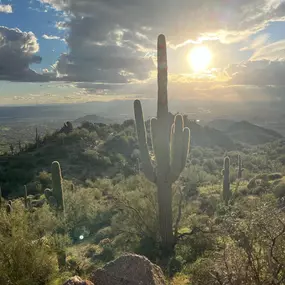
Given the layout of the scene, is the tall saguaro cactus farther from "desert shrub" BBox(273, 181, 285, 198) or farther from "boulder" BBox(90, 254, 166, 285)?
"desert shrub" BBox(273, 181, 285, 198)

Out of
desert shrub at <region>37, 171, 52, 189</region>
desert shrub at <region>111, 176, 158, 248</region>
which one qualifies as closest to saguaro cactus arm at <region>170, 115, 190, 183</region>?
Result: desert shrub at <region>111, 176, 158, 248</region>

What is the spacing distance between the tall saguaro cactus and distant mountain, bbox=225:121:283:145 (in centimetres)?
14192

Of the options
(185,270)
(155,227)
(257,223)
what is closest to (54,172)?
(155,227)

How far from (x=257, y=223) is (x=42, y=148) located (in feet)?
187

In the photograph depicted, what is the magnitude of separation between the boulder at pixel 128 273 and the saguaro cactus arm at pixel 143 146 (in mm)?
7747

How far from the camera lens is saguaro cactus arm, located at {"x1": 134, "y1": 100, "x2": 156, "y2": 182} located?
55.1ft

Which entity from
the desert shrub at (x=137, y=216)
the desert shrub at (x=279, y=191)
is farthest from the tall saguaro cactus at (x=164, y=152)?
the desert shrub at (x=279, y=191)

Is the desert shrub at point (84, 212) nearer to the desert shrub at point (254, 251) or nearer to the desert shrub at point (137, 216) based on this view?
the desert shrub at point (137, 216)

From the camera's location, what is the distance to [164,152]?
634 inches

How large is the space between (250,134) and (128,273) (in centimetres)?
16840

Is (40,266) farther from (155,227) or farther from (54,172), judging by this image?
(54,172)

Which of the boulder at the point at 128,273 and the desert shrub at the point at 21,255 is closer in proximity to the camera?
the boulder at the point at 128,273

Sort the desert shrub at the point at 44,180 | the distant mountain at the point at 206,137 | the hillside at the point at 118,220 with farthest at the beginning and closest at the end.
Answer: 1. the distant mountain at the point at 206,137
2. the desert shrub at the point at 44,180
3. the hillside at the point at 118,220

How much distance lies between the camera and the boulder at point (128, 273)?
28.8ft
